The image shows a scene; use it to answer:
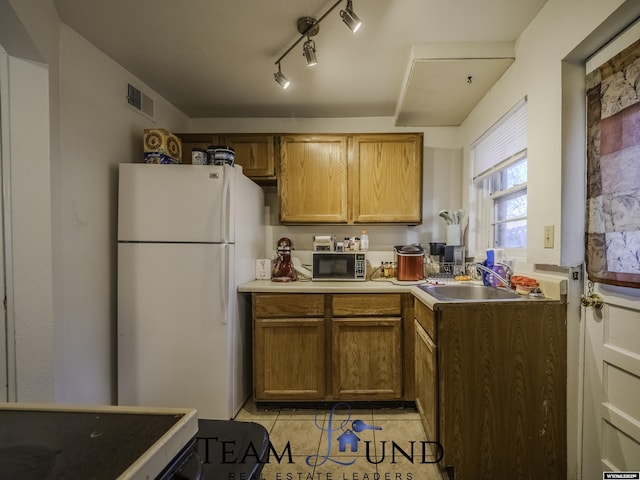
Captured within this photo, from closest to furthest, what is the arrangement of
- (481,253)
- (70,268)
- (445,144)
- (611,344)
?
1. (611,344)
2. (70,268)
3. (481,253)
4. (445,144)

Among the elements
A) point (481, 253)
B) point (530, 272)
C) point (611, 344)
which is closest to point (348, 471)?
point (611, 344)

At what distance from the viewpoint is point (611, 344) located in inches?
46.4

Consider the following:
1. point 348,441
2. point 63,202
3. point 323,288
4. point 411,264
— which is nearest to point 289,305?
point 323,288

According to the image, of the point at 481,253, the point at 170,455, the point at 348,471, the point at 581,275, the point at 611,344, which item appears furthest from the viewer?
the point at 481,253

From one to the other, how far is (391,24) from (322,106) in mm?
956

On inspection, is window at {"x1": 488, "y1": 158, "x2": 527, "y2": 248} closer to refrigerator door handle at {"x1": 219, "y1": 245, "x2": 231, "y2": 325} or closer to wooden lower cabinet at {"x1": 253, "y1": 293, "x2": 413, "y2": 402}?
wooden lower cabinet at {"x1": 253, "y1": 293, "x2": 413, "y2": 402}

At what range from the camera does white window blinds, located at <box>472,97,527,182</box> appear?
1705 mm

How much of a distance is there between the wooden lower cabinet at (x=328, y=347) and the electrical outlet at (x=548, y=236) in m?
0.87

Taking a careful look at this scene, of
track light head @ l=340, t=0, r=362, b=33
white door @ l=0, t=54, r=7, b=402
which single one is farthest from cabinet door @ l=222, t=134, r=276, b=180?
white door @ l=0, t=54, r=7, b=402

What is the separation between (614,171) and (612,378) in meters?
0.85

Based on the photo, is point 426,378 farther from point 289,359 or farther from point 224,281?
point 224,281

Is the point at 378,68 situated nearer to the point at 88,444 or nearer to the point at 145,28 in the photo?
the point at 145,28

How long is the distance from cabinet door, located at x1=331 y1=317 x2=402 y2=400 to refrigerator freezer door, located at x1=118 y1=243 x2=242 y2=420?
2.46 feet

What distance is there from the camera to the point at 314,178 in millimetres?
2365
